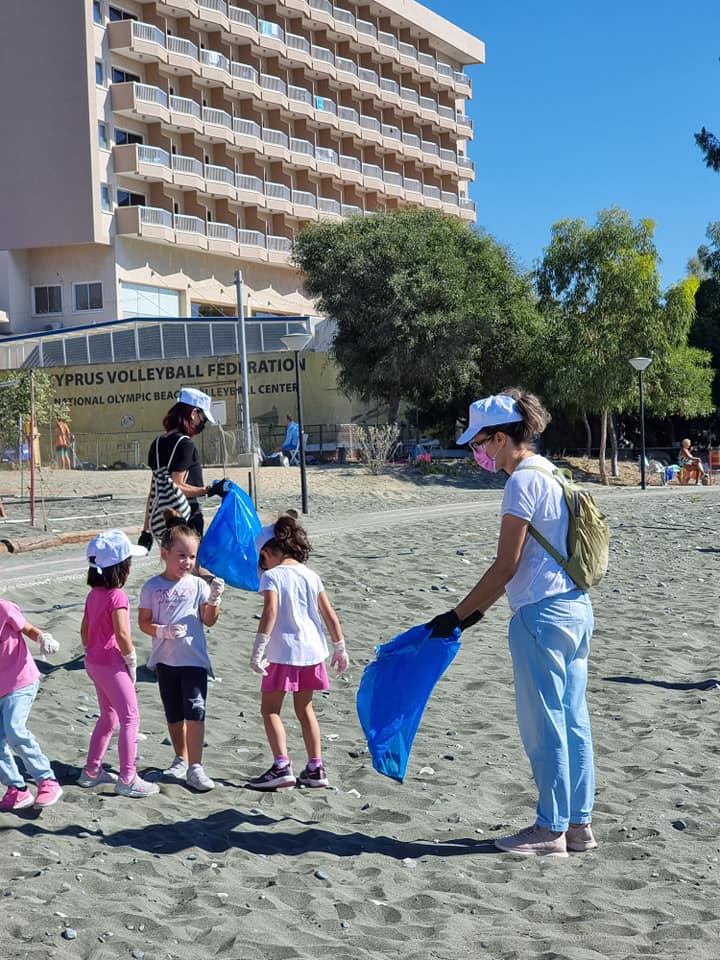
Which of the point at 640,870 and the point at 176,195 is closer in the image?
the point at 640,870

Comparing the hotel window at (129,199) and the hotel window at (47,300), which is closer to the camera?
the hotel window at (129,199)

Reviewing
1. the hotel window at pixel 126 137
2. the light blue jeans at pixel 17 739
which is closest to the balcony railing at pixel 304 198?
the hotel window at pixel 126 137

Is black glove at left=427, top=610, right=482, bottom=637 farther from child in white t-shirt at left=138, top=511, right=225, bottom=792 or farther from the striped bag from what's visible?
the striped bag

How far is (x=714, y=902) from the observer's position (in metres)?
4.52

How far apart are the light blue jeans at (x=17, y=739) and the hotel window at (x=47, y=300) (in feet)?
164

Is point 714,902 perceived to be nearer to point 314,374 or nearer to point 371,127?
point 314,374

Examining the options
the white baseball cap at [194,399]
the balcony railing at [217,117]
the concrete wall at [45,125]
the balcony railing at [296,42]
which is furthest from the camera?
the balcony railing at [296,42]

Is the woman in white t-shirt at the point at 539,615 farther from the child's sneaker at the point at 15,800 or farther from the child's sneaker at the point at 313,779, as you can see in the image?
the child's sneaker at the point at 15,800

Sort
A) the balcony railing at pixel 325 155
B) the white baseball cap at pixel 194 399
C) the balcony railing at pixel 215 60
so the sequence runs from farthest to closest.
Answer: the balcony railing at pixel 325 155 < the balcony railing at pixel 215 60 < the white baseball cap at pixel 194 399

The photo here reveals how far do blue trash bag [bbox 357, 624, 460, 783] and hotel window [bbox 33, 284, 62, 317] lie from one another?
50408mm

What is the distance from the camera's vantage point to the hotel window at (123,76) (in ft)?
173

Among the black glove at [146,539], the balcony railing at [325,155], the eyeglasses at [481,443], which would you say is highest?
the balcony railing at [325,155]

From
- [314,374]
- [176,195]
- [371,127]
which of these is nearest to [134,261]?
[176,195]

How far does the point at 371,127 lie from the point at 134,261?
1989 centimetres
